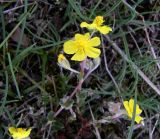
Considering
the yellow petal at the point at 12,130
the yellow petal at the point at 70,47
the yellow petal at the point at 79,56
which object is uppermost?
the yellow petal at the point at 70,47

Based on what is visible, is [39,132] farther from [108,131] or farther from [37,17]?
[37,17]

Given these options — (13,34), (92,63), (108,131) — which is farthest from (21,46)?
(108,131)

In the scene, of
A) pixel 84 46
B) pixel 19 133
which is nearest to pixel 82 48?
pixel 84 46

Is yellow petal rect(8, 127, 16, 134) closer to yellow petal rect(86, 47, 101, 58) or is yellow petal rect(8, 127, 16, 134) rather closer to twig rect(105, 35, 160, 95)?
yellow petal rect(86, 47, 101, 58)

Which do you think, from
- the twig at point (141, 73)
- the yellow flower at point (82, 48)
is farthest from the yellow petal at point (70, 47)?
the twig at point (141, 73)

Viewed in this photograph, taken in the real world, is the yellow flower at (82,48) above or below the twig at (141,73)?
above

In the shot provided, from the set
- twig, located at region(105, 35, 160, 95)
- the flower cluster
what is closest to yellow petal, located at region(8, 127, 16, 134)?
the flower cluster

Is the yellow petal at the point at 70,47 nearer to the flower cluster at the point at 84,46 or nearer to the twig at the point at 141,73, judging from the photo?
the flower cluster at the point at 84,46

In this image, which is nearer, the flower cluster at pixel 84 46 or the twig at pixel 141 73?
the flower cluster at pixel 84 46
